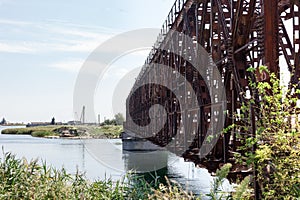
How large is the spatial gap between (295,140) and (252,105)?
3.76 ft

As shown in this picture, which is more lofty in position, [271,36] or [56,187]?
[271,36]

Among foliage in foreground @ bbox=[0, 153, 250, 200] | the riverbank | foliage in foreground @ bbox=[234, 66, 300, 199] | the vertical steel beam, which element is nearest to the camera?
foliage in foreground @ bbox=[234, 66, 300, 199]

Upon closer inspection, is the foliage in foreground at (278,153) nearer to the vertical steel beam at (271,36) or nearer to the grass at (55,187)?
the vertical steel beam at (271,36)

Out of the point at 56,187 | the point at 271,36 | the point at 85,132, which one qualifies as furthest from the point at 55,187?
the point at 85,132

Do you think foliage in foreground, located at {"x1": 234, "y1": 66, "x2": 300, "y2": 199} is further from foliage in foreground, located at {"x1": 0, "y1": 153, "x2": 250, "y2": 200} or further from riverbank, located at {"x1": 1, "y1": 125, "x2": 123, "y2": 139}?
riverbank, located at {"x1": 1, "y1": 125, "x2": 123, "y2": 139}

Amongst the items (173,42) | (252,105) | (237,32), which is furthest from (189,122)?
(252,105)

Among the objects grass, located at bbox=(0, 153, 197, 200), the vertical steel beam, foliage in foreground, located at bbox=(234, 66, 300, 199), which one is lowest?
grass, located at bbox=(0, 153, 197, 200)

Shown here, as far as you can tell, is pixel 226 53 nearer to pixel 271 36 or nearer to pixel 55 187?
pixel 271 36

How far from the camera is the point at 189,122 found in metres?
22.5

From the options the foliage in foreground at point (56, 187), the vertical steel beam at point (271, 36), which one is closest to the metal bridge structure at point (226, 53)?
the vertical steel beam at point (271, 36)

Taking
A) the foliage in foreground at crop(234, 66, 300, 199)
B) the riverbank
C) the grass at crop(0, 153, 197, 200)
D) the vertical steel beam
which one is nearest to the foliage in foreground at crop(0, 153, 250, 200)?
the grass at crop(0, 153, 197, 200)

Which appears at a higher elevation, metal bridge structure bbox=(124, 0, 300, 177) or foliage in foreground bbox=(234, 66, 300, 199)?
metal bridge structure bbox=(124, 0, 300, 177)

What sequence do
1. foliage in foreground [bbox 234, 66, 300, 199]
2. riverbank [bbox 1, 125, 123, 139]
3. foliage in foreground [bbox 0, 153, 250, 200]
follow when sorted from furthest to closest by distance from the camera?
1. riverbank [bbox 1, 125, 123, 139]
2. foliage in foreground [bbox 0, 153, 250, 200]
3. foliage in foreground [bbox 234, 66, 300, 199]

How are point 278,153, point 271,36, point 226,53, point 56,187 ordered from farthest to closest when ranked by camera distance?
point 226,53 < point 56,187 < point 271,36 < point 278,153
